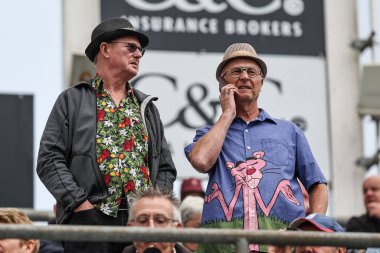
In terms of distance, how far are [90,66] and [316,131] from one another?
269 cm

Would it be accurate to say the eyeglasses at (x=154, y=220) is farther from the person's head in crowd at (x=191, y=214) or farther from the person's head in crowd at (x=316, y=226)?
the person's head in crowd at (x=191, y=214)

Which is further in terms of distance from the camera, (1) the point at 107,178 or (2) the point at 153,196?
(1) the point at 107,178

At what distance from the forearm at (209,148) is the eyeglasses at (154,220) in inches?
18.5

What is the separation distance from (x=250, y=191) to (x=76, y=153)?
3.33ft

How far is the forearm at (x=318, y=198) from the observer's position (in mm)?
10055

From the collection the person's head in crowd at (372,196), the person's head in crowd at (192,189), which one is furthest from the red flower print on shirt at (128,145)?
the person's head in crowd at (192,189)

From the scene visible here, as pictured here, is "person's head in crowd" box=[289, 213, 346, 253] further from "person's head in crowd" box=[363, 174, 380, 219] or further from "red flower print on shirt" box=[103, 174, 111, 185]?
"person's head in crowd" box=[363, 174, 380, 219]

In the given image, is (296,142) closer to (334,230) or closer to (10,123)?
(334,230)

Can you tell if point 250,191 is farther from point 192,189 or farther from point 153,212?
point 192,189

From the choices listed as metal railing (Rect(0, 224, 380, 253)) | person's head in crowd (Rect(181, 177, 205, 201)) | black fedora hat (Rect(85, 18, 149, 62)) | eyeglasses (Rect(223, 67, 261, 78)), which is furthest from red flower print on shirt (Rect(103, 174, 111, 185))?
person's head in crowd (Rect(181, 177, 205, 201))

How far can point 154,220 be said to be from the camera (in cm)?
962

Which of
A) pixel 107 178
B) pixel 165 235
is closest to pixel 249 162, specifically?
pixel 107 178

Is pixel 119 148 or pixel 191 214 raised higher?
pixel 119 148

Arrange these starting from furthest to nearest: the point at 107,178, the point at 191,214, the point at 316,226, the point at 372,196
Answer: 1. the point at 372,196
2. the point at 191,214
3. the point at 107,178
4. the point at 316,226
